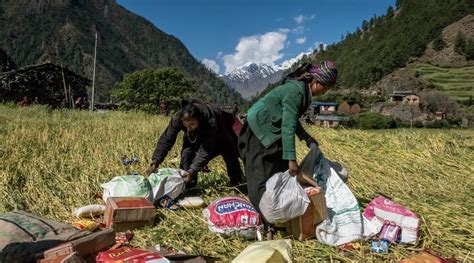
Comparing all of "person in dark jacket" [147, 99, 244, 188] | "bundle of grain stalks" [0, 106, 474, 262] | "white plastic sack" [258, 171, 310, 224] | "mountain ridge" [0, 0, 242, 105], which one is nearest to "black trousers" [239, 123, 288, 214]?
"white plastic sack" [258, 171, 310, 224]

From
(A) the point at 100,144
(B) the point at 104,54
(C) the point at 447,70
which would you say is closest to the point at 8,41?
(B) the point at 104,54

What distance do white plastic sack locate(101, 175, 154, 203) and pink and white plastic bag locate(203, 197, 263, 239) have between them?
2.34ft

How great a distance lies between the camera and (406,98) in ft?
192

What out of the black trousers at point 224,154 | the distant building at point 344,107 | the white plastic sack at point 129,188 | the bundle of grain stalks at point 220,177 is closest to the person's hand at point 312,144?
the bundle of grain stalks at point 220,177

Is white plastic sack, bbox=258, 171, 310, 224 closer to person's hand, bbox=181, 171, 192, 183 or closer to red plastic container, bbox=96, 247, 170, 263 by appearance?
red plastic container, bbox=96, 247, 170, 263

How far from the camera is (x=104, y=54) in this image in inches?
5512

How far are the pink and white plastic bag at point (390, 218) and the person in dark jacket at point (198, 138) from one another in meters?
1.55

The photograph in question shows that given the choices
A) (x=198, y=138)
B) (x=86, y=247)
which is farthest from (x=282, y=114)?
(x=86, y=247)

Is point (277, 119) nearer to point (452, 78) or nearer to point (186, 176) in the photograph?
point (186, 176)

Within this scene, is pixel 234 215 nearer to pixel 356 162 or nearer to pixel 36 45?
pixel 356 162

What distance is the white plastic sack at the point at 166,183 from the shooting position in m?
3.62

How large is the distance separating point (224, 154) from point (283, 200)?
5.19 feet

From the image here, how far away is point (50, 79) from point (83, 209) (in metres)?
20.0

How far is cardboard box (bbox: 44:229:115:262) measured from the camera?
2129 mm
